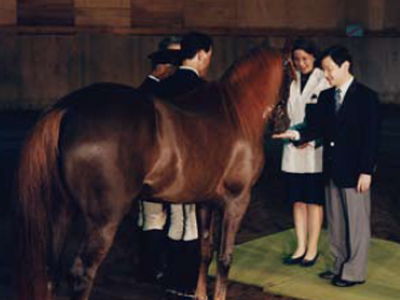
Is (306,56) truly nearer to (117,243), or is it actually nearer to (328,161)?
(328,161)

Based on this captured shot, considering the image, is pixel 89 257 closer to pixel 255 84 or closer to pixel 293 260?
pixel 255 84

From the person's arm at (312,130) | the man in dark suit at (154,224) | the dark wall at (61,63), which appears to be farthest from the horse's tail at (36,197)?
the dark wall at (61,63)

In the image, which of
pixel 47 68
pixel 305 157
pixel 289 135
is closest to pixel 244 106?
pixel 289 135

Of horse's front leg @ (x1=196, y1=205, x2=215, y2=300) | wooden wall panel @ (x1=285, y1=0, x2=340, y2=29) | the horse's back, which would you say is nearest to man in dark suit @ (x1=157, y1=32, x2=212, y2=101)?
horse's front leg @ (x1=196, y1=205, x2=215, y2=300)

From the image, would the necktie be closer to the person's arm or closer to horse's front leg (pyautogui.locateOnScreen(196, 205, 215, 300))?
the person's arm

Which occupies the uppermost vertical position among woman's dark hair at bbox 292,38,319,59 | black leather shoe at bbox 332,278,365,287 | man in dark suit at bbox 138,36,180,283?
woman's dark hair at bbox 292,38,319,59

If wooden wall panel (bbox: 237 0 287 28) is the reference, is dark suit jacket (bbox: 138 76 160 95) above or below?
above

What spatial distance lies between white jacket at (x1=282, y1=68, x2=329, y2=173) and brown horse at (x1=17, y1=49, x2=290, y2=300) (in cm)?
122

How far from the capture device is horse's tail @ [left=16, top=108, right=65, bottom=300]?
7934 millimetres

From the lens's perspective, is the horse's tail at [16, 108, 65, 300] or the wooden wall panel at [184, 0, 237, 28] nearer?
the horse's tail at [16, 108, 65, 300]

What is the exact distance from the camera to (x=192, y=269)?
9.78m

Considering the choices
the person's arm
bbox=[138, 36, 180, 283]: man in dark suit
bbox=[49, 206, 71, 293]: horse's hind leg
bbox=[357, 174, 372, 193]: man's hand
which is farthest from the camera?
bbox=[138, 36, 180, 283]: man in dark suit

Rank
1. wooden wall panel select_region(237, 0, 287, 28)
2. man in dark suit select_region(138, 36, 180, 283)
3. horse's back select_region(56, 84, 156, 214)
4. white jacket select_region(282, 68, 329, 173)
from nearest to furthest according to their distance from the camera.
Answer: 1. horse's back select_region(56, 84, 156, 214)
2. man in dark suit select_region(138, 36, 180, 283)
3. white jacket select_region(282, 68, 329, 173)
4. wooden wall panel select_region(237, 0, 287, 28)

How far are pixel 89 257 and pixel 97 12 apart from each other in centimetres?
1379
